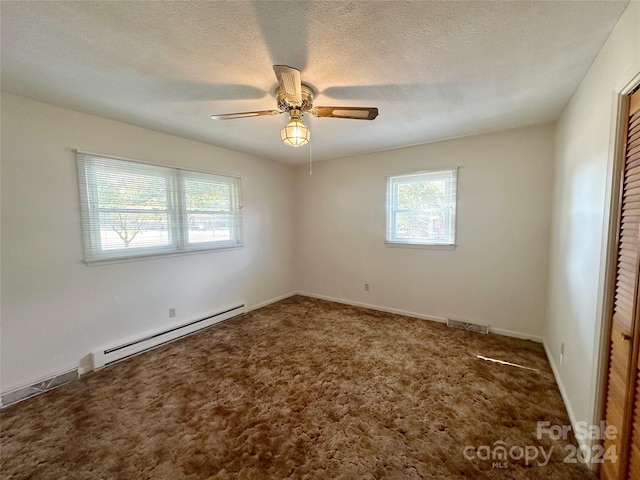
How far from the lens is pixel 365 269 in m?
4.10

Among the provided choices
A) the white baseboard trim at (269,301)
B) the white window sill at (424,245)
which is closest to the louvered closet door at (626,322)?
the white window sill at (424,245)

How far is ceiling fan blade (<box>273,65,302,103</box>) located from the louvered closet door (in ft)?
5.46

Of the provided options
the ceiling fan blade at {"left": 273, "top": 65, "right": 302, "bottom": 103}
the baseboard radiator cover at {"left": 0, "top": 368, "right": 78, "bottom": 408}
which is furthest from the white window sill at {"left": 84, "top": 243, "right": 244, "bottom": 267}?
the ceiling fan blade at {"left": 273, "top": 65, "right": 302, "bottom": 103}

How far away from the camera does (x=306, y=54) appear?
61.2 inches

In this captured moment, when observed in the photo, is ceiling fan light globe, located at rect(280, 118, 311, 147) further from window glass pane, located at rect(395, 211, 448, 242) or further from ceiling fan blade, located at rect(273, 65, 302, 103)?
window glass pane, located at rect(395, 211, 448, 242)

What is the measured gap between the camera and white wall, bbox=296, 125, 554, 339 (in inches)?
113

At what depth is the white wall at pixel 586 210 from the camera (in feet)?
4.39

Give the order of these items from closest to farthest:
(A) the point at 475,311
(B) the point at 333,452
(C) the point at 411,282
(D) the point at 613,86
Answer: (D) the point at 613,86 < (B) the point at 333,452 < (A) the point at 475,311 < (C) the point at 411,282

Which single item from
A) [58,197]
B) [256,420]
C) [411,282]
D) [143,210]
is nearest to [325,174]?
[411,282]

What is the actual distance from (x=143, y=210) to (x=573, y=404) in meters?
4.17

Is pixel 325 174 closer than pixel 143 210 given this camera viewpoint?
No

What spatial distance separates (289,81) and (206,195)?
2440 millimetres

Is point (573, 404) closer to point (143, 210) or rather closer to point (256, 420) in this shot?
point (256, 420)

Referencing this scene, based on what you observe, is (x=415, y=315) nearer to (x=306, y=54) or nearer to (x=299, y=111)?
(x=299, y=111)
